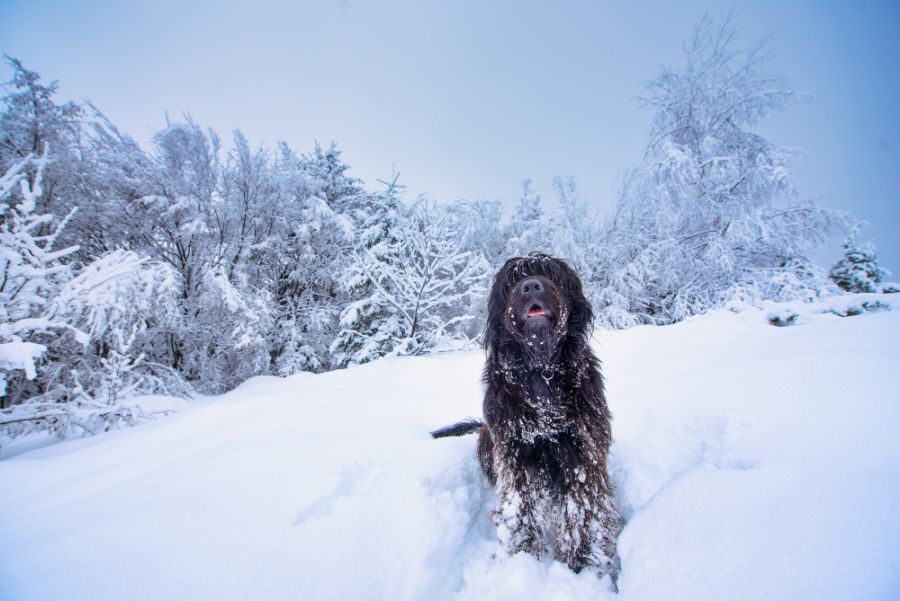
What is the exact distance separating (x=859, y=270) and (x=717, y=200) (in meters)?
15.7

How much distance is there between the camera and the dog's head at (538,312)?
2.21m

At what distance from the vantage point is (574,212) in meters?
13.6

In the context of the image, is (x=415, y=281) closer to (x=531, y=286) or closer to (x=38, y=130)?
(x=531, y=286)

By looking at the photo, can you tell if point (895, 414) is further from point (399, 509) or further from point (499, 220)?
point (499, 220)

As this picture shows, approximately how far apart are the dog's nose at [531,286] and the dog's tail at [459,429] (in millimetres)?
1253

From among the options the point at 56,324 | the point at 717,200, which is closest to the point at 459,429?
the point at 56,324

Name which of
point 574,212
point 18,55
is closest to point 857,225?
point 574,212

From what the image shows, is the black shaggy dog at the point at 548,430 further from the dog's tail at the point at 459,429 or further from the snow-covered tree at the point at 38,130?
the snow-covered tree at the point at 38,130

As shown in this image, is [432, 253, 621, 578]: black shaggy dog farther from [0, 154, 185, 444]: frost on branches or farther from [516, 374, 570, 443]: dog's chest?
[0, 154, 185, 444]: frost on branches

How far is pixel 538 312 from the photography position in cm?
222

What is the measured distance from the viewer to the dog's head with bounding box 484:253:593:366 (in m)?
2.21

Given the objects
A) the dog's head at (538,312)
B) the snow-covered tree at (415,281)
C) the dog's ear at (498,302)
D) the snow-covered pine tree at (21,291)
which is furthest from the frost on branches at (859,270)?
the snow-covered pine tree at (21,291)

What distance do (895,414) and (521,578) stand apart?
2.03m

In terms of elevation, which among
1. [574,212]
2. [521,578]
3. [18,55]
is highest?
[18,55]
